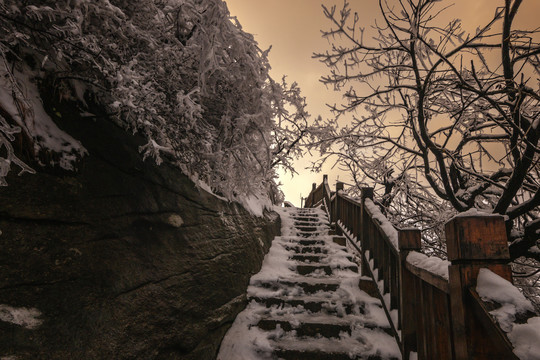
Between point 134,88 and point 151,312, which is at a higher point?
point 134,88

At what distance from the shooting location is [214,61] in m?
1.80

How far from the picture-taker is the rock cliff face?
1471 millimetres

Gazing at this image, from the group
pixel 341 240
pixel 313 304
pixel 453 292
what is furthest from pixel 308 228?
pixel 453 292

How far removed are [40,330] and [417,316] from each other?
246 cm

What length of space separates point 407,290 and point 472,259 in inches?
47.3

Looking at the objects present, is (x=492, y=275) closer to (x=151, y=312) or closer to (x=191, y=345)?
(x=151, y=312)

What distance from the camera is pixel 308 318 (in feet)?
10.6

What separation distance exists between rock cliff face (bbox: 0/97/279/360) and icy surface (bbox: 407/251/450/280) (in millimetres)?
1943

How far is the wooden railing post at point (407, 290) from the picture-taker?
2281 millimetres

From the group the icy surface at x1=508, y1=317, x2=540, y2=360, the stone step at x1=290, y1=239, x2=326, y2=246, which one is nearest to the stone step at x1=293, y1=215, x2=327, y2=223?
the stone step at x1=290, y1=239, x2=326, y2=246

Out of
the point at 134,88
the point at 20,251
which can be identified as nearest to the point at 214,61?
the point at 134,88

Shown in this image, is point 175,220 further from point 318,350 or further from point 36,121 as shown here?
point 318,350

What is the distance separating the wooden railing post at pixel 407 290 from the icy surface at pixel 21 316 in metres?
2.55

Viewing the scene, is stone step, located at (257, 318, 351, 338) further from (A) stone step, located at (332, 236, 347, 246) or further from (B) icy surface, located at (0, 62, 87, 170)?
(A) stone step, located at (332, 236, 347, 246)
